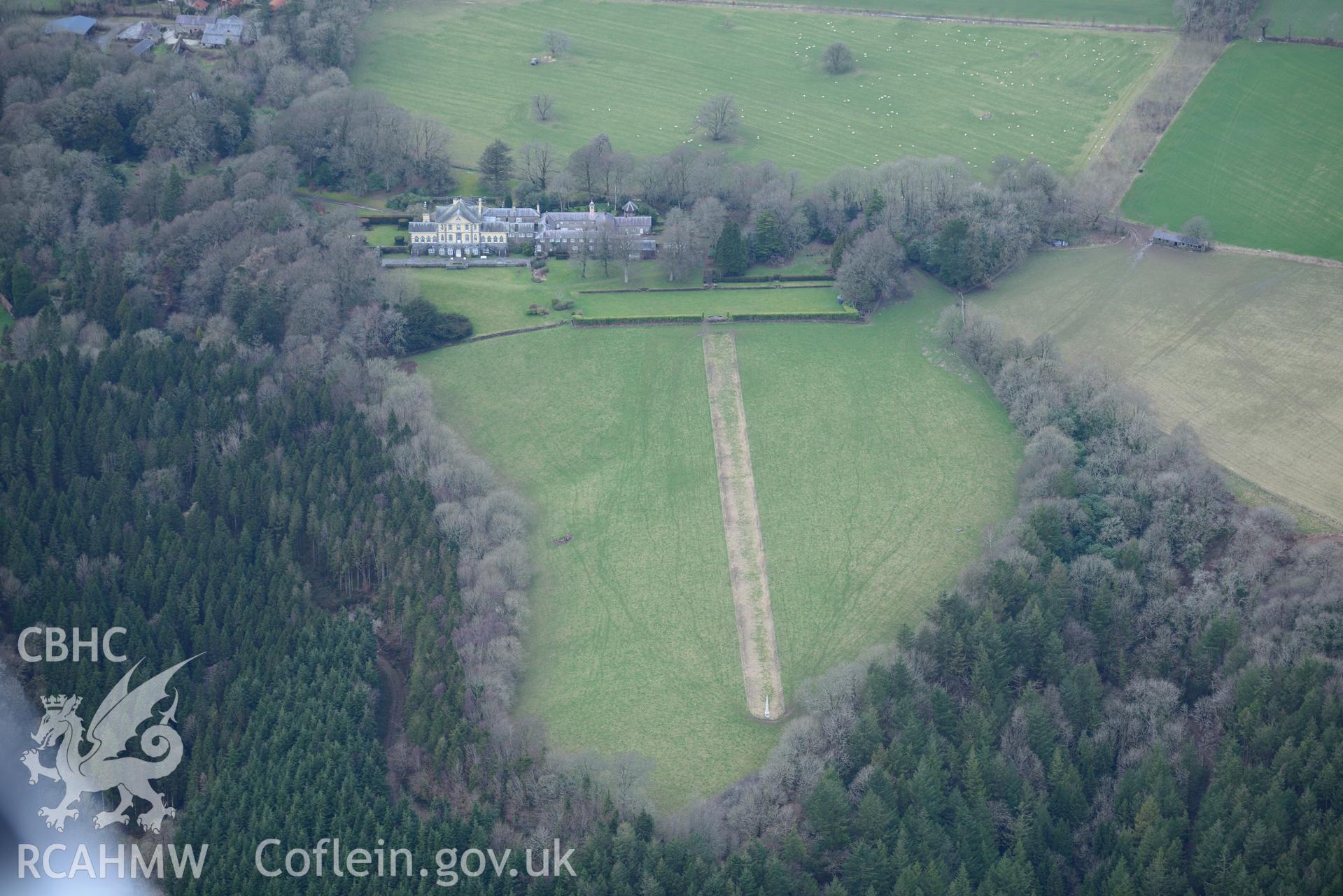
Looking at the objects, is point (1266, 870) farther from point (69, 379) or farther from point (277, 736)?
point (69, 379)

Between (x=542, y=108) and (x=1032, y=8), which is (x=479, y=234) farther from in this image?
(x=1032, y=8)

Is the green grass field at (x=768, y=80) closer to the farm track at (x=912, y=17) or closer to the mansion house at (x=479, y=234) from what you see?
the farm track at (x=912, y=17)

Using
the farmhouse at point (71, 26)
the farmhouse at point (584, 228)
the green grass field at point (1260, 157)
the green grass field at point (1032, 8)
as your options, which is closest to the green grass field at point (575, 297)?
the farmhouse at point (584, 228)

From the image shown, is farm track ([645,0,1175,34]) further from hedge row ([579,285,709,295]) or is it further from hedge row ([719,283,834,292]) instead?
hedge row ([579,285,709,295])

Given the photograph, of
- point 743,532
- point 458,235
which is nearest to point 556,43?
point 458,235

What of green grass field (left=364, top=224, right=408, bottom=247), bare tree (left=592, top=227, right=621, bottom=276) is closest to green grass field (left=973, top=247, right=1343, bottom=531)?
bare tree (left=592, top=227, right=621, bottom=276)
